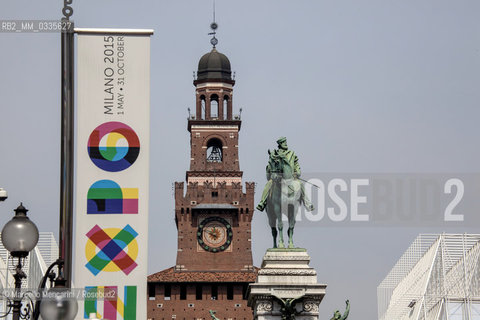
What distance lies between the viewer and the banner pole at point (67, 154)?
104 feet

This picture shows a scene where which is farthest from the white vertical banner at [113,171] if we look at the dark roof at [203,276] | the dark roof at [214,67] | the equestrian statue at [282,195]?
the dark roof at [214,67]

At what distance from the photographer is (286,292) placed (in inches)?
2325

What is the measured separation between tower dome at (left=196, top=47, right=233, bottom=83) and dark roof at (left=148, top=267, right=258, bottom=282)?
69.2 feet

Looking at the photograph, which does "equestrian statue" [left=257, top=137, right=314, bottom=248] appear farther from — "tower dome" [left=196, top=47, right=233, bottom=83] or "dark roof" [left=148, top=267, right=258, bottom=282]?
"tower dome" [left=196, top=47, right=233, bottom=83]

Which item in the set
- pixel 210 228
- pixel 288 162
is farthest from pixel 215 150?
pixel 288 162

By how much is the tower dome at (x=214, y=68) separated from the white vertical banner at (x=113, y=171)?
121 meters

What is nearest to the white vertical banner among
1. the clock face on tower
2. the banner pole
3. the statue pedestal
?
the banner pole

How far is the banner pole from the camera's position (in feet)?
104

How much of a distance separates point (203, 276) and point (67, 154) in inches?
5101

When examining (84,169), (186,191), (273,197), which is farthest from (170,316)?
(84,169)

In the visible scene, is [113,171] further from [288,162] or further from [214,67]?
[214,67]

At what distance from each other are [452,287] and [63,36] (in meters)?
105

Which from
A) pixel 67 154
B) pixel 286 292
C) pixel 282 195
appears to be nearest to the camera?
pixel 67 154

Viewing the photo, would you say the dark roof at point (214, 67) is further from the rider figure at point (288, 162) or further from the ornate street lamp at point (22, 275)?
the ornate street lamp at point (22, 275)
